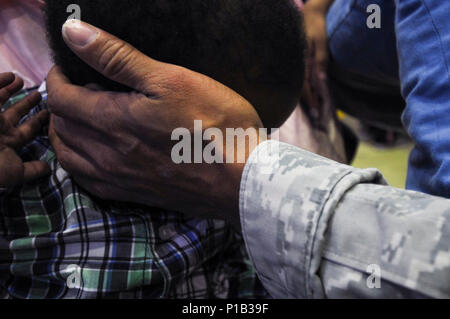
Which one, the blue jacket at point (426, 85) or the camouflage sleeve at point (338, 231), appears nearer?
the camouflage sleeve at point (338, 231)

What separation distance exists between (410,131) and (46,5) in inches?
19.9

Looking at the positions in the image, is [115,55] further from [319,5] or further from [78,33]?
[319,5]

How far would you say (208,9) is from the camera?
48 centimetres

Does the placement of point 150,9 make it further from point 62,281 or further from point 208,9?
point 62,281

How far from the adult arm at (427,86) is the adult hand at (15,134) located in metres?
0.51

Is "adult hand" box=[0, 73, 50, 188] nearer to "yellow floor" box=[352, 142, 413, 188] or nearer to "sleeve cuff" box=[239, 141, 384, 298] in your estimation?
"sleeve cuff" box=[239, 141, 384, 298]

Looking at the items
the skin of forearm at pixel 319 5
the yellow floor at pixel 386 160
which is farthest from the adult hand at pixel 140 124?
the yellow floor at pixel 386 160

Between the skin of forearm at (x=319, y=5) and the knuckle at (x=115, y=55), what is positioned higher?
the skin of forearm at (x=319, y=5)

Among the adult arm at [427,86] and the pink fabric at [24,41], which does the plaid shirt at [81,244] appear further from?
the adult arm at [427,86]

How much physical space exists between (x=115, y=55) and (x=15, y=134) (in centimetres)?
21

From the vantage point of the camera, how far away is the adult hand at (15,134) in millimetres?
A: 548

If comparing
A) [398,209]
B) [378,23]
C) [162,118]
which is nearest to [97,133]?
[162,118]
